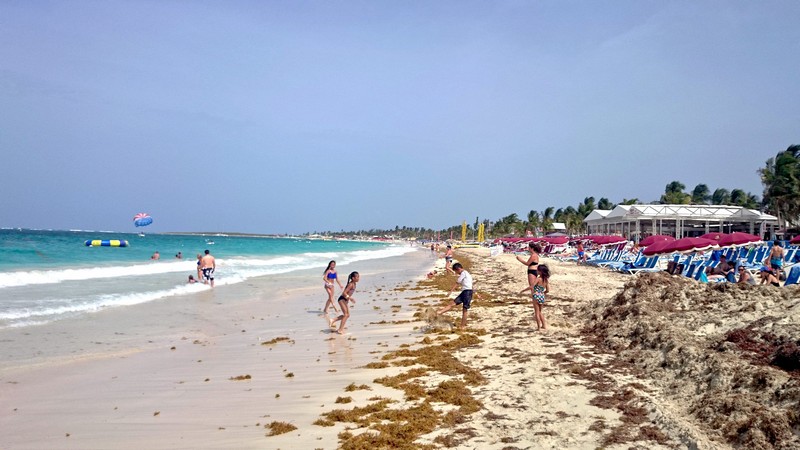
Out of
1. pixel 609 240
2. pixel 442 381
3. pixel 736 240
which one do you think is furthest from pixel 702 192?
pixel 442 381

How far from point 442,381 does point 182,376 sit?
12.4ft

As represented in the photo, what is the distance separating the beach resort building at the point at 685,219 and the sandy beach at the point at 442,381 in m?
38.9

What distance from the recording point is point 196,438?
5031mm

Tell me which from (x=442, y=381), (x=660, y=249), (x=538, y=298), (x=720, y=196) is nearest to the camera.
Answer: (x=442, y=381)

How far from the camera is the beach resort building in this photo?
44750mm

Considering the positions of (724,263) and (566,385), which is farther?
(724,263)

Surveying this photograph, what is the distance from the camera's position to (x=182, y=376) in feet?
24.4

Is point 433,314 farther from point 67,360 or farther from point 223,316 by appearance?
point 67,360

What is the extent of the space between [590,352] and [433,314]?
13.6 feet

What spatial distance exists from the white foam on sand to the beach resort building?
38.4 metres

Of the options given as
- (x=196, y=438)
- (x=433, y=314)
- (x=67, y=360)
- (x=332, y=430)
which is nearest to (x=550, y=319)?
(x=433, y=314)

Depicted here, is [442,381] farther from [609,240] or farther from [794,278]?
[609,240]

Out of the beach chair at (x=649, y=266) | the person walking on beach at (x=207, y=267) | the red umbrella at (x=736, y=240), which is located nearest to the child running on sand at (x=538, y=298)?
the beach chair at (x=649, y=266)

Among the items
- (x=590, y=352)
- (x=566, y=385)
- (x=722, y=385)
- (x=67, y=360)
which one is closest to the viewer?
(x=722, y=385)
